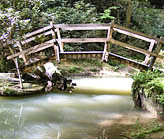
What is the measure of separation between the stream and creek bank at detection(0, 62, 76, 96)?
0.32 m

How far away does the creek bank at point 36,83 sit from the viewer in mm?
9500

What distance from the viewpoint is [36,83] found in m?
10.7

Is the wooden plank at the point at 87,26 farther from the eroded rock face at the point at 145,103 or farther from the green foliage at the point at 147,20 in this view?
the green foliage at the point at 147,20

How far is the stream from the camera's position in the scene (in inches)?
235

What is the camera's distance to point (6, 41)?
1030cm

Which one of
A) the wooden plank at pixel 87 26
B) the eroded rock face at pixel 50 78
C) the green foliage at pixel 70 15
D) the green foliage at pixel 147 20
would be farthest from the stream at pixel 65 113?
the green foliage at pixel 147 20

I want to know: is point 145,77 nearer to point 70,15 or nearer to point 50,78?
point 50,78

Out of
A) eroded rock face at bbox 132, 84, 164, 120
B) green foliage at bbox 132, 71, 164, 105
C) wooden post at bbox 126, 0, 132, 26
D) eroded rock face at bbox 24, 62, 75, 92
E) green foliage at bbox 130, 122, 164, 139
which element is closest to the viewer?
green foliage at bbox 130, 122, 164, 139

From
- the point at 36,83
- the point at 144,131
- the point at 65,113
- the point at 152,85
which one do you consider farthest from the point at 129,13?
the point at 144,131

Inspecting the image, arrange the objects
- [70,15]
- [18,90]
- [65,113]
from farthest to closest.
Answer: [70,15] < [18,90] < [65,113]

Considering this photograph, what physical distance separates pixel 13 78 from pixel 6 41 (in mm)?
1664

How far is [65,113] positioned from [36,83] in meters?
3.47

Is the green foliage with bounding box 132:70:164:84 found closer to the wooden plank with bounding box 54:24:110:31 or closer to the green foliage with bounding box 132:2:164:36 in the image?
the wooden plank with bounding box 54:24:110:31

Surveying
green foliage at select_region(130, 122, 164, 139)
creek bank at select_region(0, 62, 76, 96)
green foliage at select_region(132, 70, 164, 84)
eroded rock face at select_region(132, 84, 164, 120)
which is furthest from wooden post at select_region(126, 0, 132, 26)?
green foliage at select_region(130, 122, 164, 139)
